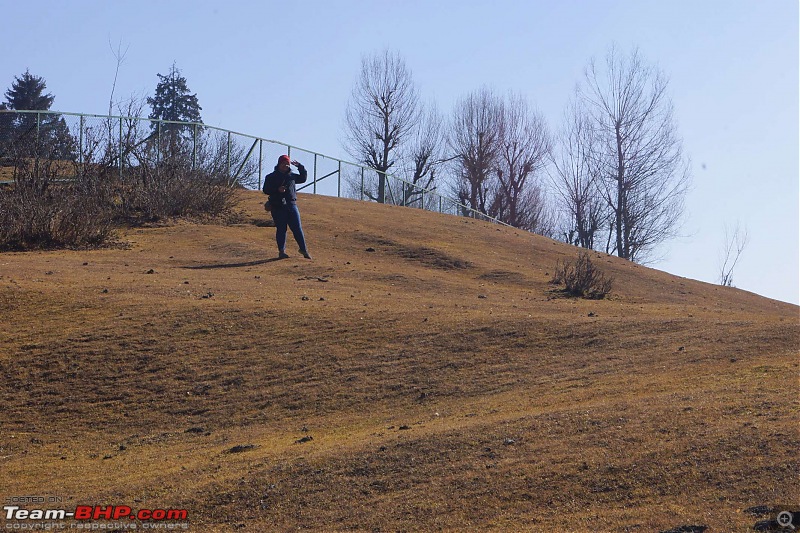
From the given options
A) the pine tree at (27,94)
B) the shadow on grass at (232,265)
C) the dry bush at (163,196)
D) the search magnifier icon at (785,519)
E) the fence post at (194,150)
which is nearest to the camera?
the search magnifier icon at (785,519)

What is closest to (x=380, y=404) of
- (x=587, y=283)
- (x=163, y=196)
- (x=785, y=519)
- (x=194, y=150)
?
(x=785, y=519)

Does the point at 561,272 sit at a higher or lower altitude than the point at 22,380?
higher

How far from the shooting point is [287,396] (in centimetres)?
915

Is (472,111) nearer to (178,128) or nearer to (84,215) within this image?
(178,128)

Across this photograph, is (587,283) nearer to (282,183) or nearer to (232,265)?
(282,183)

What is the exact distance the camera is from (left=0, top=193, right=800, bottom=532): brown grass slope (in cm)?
594

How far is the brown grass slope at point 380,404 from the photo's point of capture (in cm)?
594

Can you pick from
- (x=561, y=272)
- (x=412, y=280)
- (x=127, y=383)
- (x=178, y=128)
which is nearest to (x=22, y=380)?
(x=127, y=383)

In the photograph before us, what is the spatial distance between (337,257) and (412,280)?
10.9 ft

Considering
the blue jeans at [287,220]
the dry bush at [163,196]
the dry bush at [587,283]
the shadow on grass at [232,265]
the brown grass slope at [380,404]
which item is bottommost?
the brown grass slope at [380,404]

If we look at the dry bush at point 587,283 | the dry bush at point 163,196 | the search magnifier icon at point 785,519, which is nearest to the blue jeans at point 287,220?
the dry bush at point 587,283

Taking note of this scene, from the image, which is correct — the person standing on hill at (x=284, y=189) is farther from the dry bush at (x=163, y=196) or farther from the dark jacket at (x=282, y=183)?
the dry bush at (x=163, y=196)

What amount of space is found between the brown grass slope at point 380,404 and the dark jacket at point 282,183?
205 cm

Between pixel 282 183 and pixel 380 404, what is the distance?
8.94 meters
